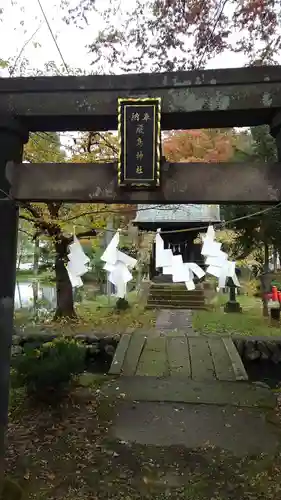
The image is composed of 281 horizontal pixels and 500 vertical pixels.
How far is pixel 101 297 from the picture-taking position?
1756cm

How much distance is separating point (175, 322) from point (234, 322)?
1.81 metres

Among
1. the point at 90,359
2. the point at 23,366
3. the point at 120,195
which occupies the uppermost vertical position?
the point at 120,195

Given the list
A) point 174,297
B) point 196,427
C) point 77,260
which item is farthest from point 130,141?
point 174,297

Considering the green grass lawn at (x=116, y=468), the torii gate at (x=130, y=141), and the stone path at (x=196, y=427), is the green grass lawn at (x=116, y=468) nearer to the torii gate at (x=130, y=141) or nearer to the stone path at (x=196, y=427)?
the stone path at (x=196, y=427)

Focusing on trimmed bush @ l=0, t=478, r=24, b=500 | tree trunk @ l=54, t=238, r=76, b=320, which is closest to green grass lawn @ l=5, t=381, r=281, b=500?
trimmed bush @ l=0, t=478, r=24, b=500

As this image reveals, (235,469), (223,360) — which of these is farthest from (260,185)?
(223,360)

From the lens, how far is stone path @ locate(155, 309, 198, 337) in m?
10.8

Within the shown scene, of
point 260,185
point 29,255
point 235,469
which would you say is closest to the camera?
point 260,185

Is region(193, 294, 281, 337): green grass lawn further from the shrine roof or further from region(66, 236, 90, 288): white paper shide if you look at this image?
region(66, 236, 90, 288): white paper shide

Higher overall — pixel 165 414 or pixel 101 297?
pixel 101 297

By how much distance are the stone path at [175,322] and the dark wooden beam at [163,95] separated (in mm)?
7352

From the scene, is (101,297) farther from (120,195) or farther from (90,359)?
(120,195)

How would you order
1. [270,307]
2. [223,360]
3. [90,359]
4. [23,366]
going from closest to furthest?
[23,366] < [223,360] < [90,359] < [270,307]

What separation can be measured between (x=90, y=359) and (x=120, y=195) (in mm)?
7558
